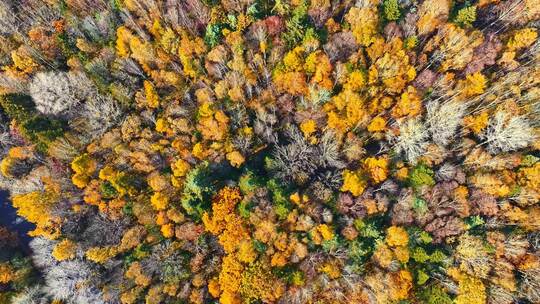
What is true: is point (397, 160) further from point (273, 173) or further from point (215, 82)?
point (215, 82)

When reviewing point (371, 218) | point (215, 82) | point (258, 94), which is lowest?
point (371, 218)

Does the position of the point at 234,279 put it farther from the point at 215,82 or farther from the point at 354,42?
the point at 354,42

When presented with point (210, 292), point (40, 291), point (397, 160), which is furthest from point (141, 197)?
point (397, 160)

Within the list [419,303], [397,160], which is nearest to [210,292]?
[419,303]

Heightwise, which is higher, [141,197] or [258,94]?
[258,94]

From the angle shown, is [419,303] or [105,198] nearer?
[419,303]

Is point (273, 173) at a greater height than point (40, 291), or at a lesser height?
lesser
